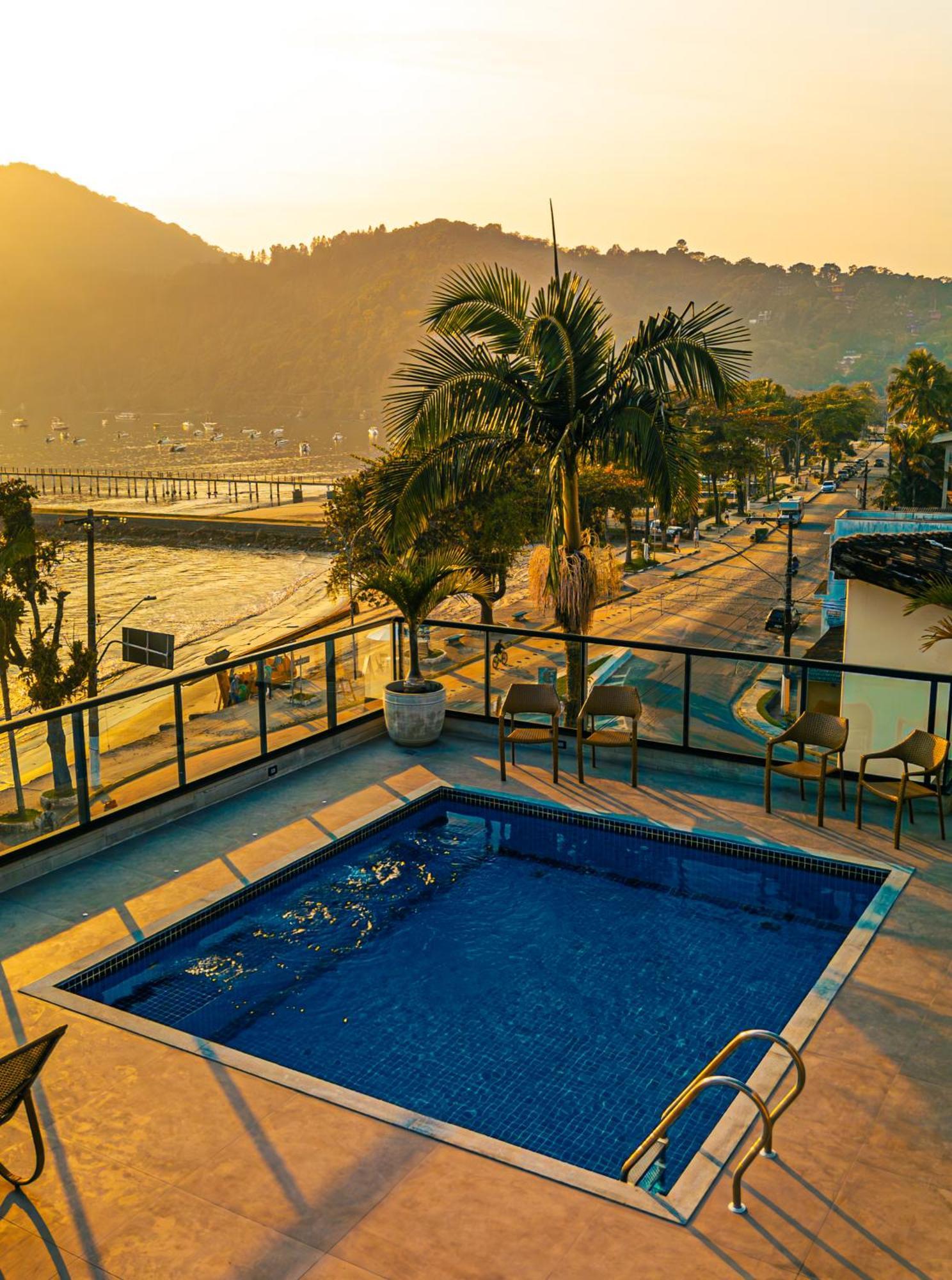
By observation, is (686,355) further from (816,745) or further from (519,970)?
(519,970)

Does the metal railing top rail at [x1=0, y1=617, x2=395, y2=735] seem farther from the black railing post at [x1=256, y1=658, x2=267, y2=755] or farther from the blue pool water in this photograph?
the blue pool water

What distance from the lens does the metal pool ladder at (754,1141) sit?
202 inches

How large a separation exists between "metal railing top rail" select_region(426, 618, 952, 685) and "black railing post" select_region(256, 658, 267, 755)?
2089mm

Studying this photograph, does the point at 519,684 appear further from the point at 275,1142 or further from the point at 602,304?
the point at 275,1142

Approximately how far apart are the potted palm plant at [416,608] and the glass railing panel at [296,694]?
0.79 m

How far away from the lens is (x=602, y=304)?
41.7ft

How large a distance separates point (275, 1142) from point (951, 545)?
48.0 feet

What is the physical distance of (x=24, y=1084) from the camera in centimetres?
514

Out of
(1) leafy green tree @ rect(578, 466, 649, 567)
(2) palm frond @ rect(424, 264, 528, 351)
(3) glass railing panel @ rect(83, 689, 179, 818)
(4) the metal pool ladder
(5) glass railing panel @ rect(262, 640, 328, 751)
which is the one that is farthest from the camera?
(1) leafy green tree @ rect(578, 466, 649, 567)

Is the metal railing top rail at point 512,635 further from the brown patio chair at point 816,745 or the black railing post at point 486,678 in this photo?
the brown patio chair at point 816,745

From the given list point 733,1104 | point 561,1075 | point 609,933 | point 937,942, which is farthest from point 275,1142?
point 937,942

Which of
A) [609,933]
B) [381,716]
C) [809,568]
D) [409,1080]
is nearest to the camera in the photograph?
[409,1080]

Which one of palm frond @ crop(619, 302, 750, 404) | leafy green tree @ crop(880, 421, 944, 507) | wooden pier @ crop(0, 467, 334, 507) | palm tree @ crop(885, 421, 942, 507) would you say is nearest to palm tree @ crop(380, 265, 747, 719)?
palm frond @ crop(619, 302, 750, 404)

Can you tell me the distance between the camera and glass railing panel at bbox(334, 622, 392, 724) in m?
12.8
